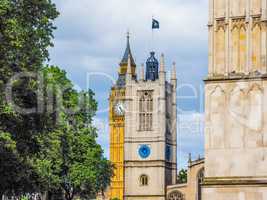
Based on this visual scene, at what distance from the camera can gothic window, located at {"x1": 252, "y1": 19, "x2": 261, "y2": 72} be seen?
85.9ft

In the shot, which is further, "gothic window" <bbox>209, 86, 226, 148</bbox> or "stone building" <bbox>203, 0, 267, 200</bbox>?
"gothic window" <bbox>209, 86, 226, 148</bbox>

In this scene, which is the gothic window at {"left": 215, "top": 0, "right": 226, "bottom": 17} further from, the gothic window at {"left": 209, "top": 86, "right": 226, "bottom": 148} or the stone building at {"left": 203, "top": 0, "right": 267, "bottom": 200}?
the gothic window at {"left": 209, "top": 86, "right": 226, "bottom": 148}

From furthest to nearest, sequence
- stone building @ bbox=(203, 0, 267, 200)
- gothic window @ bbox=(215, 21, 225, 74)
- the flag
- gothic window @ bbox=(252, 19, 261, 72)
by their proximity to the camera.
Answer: the flag < gothic window @ bbox=(215, 21, 225, 74) < gothic window @ bbox=(252, 19, 261, 72) < stone building @ bbox=(203, 0, 267, 200)

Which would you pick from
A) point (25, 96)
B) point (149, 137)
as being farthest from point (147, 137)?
point (25, 96)

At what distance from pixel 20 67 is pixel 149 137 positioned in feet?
394

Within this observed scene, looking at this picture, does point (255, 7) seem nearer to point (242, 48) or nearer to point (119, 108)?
point (242, 48)

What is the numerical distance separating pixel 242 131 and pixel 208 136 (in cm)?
112

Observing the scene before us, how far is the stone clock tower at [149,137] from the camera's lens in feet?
470

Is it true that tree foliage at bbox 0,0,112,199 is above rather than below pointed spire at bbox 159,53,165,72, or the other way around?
below

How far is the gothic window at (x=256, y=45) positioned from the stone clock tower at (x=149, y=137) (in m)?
116

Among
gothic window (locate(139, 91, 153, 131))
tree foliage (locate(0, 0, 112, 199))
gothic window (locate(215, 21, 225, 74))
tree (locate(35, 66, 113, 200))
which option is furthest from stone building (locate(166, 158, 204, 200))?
gothic window (locate(215, 21, 225, 74))

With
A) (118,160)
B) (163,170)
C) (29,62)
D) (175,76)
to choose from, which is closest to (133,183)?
(163,170)

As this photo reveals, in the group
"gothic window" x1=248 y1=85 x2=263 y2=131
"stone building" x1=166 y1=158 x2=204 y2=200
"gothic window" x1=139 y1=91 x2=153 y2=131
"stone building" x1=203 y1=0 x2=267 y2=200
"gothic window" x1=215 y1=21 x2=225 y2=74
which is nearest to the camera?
"stone building" x1=203 y1=0 x2=267 y2=200

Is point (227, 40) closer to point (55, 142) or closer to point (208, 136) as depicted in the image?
point (208, 136)
